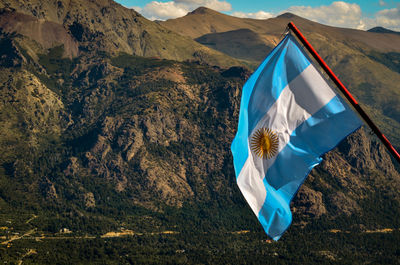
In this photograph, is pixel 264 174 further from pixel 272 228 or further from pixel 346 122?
pixel 346 122

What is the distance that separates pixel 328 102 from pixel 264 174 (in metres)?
12.7

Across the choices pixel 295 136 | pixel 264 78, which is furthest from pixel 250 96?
pixel 295 136

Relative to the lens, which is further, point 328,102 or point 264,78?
point 264,78

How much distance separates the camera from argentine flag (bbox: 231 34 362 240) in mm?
70375

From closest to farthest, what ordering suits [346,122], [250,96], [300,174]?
1. [346,122]
2. [300,174]
3. [250,96]

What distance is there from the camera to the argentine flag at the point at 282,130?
70.4m

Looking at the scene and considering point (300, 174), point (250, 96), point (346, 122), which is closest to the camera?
point (346, 122)

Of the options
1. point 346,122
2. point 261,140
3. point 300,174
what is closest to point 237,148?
point 261,140

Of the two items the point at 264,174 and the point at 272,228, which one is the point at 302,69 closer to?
the point at 264,174

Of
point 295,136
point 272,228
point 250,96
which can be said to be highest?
point 250,96

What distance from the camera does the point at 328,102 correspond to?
69.3m

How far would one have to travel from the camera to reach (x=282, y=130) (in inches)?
2926

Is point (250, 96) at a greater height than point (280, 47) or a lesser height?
lesser

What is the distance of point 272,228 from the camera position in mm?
72938
